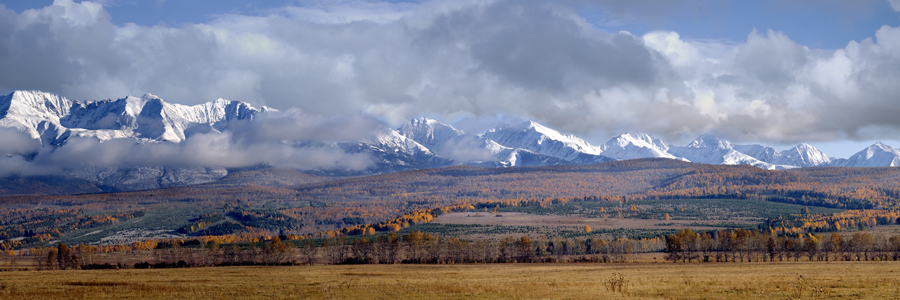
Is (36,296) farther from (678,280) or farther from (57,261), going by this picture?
(57,261)

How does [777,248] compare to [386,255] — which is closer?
[777,248]

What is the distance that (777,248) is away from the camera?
6260 inches

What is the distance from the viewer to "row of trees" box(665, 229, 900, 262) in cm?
14588

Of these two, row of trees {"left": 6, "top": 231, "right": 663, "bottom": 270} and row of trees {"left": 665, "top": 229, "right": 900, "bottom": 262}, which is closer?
row of trees {"left": 665, "top": 229, "right": 900, "bottom": 262}

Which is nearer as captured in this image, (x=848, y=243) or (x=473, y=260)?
(x=473, y=260)

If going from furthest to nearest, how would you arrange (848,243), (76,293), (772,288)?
(848,243)
(76,293)
(772,288)

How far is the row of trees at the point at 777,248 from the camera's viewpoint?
14588cm

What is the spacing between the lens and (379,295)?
5769cm

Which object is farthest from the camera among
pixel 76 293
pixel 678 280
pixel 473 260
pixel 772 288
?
pixel 473 260

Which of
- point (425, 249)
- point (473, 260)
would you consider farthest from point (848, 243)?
point (425, 249)

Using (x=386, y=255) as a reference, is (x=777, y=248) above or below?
above

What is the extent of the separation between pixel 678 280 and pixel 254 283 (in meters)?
46.2

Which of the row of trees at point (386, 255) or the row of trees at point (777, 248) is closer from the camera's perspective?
the row of trees at point (777, 248)

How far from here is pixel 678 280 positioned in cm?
6969
